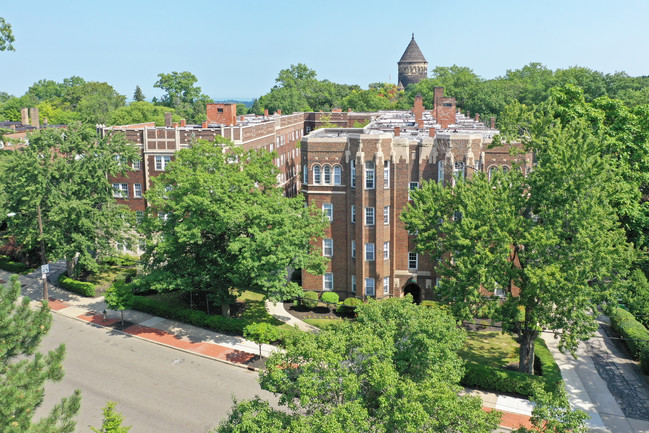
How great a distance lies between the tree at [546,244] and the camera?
97.5 ft

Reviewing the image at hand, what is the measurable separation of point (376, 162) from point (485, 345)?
1510 centimetres

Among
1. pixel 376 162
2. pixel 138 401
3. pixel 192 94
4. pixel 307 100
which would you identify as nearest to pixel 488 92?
pixel 307 100

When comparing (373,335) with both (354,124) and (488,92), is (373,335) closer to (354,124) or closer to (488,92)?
(354,124)

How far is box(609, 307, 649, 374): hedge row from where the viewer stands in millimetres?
34250

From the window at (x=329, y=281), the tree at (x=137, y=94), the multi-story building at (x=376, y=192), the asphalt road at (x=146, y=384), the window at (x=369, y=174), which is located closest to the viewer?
the asphalt road at (x=146, y=384)

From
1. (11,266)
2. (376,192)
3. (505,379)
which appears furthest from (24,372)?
(11,266)

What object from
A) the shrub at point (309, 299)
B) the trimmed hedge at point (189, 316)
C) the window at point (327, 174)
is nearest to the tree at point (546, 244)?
the shrub at point (309, 299)

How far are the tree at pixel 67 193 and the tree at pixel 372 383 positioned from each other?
95.4ft

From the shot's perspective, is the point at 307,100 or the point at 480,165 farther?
the point at 307,100

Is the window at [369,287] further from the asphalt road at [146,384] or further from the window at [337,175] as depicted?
the asphalt road at [146,384]

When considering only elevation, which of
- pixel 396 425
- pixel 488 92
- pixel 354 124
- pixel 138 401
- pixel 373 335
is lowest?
pixel 138 401

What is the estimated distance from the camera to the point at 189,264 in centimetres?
3875

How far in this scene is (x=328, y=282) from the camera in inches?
1812

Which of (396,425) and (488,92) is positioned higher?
(488,92)
